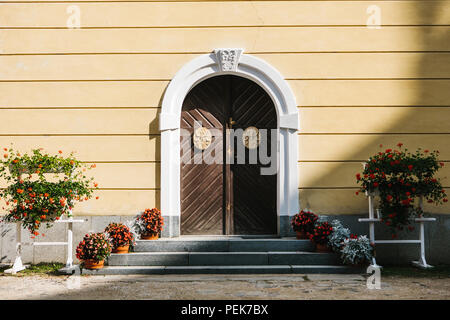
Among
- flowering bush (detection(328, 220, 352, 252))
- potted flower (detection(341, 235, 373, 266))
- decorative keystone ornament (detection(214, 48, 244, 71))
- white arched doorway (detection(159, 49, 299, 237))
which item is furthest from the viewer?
decorative keystone ornament (detection(214, 48, 244, 71))

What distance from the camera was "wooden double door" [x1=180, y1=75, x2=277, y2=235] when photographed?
24.6ft

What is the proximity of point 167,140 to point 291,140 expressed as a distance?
2077 mm

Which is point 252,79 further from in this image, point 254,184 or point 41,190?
point 41,190

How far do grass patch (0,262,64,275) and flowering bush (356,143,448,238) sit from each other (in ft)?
16.1

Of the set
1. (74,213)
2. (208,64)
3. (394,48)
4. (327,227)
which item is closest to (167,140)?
(208,64)

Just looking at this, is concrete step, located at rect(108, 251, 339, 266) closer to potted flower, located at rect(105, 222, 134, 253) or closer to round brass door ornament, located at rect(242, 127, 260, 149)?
potted flower, located at rect(105, 222, 134, 253)

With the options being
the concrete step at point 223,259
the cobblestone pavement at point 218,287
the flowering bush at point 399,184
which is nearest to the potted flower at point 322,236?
the concrete step at point 223,259

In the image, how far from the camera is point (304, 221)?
6.69 m

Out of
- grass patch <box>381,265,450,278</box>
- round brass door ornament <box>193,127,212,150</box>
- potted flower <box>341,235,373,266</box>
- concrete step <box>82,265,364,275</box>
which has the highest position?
round brass door ornament <box>193,127,212,150</box>

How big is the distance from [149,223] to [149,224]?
16 millimetres

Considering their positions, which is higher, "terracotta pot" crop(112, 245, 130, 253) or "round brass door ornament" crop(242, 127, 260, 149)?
"round brass door ornament" crop(242, 127, 260, 149)

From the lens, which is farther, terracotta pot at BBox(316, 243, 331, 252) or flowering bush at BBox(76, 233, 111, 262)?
terracotta pot at BBox(316, 243, 331, 252)

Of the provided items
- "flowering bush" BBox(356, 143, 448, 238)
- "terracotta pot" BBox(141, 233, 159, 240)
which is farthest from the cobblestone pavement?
"flowering bush" BBox(356, 143, 448, 238)

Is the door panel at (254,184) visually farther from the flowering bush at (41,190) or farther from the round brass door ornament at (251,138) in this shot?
the flowering bush at (41,190)
